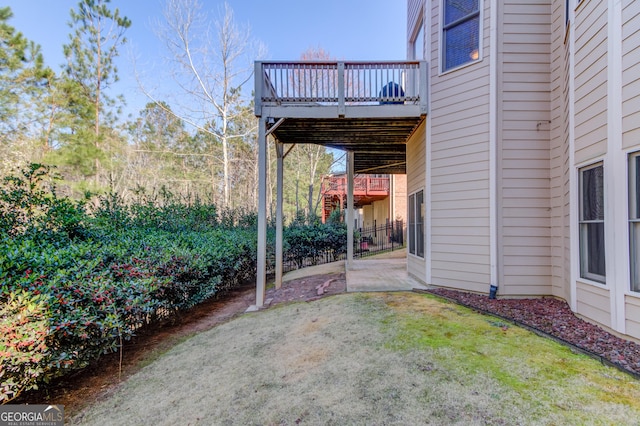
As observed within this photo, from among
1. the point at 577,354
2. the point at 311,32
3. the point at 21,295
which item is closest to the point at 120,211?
the point at 21,295

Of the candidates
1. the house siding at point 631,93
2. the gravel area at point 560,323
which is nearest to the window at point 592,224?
the house siding at point 631,93

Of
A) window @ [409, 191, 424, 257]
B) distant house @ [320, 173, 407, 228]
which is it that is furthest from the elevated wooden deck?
distant house @ [320, 173, 407, 228]

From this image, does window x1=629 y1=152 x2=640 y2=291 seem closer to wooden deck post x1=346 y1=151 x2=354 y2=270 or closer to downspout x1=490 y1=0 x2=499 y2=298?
downspout x1=490 y1=0 x2=499 y2=298

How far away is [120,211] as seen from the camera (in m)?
5.76

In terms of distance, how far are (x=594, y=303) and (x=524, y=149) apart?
7.42 feet

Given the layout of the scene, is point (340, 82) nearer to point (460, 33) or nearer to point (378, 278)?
point (460, 33)

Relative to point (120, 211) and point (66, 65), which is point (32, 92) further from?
point (120, 211)

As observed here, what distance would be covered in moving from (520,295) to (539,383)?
99.6 inches

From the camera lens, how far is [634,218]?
2666 mm

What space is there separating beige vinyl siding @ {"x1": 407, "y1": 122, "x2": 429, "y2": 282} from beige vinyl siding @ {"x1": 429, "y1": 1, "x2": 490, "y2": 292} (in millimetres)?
404

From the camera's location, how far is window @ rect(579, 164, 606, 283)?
10.1ft

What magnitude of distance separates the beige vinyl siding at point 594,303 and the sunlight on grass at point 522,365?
2.40 feet

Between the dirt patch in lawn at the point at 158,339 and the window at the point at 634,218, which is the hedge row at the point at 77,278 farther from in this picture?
the window at the point at 634,218

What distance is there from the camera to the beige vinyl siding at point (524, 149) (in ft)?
14.1
